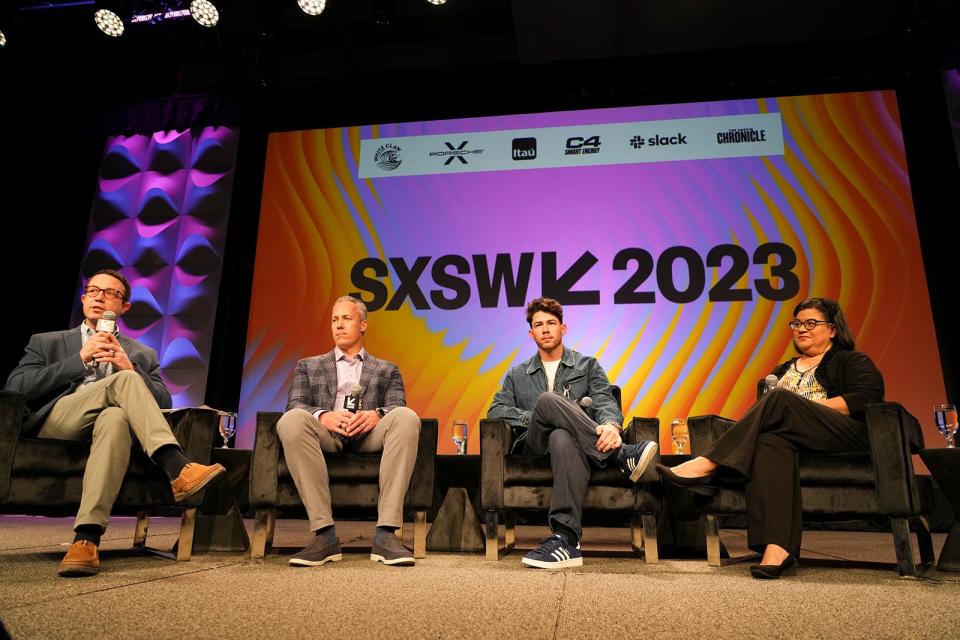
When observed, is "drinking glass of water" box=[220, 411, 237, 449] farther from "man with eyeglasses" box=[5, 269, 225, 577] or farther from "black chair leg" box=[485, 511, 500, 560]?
"black chair leg" box=[485, 511, 500, 560]

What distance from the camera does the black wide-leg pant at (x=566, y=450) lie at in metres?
2.36

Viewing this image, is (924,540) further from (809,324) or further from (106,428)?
(106,428)

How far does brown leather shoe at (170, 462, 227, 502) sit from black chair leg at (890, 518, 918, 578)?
2220mm

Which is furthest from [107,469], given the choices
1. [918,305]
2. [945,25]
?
[945,25]

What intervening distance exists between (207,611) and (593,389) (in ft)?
6.34

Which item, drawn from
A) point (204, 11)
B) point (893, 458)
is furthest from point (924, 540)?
point (204, 11)

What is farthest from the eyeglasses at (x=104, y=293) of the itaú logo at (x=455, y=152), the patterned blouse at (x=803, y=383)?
the itaú logo at (x=455, y=152)

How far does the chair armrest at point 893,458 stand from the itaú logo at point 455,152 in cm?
375

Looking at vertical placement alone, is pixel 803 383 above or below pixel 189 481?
above

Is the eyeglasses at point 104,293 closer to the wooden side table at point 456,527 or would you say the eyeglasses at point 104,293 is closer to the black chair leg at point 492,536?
the wooden side table at point 456,527

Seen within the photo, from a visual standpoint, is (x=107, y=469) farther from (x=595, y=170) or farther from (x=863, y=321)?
(x=863, y=321)

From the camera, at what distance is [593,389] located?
2.96m

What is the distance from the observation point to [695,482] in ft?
7.58

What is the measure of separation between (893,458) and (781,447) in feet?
1.14
